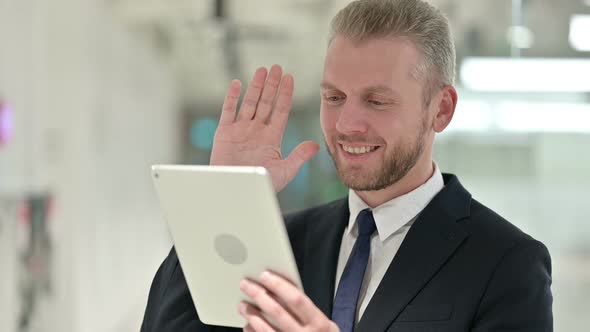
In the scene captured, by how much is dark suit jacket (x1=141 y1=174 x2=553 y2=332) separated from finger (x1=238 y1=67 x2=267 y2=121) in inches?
12.7

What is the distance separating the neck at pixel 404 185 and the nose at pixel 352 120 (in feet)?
0.52

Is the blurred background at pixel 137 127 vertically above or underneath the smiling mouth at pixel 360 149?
underneath

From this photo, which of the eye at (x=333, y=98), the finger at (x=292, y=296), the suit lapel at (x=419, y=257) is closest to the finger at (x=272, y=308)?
the finger at (x=292, y=296)

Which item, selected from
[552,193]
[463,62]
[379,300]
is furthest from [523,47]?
[379,300]

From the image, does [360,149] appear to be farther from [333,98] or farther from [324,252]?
[324,252]

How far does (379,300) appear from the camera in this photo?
148cm

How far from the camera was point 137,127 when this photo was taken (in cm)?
826

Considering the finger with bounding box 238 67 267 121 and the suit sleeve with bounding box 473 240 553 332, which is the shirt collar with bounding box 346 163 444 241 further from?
the finger with bounding box 238 67 267 121

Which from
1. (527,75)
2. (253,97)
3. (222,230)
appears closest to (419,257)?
(222,230)

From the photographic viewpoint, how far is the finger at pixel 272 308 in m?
1.27

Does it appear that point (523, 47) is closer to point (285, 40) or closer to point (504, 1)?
point (504, 1)

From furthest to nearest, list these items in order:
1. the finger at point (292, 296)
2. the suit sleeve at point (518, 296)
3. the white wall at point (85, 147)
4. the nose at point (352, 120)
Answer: the white wall at point (85, 147), the nose at point (352, 120), the suit sleeve at point (518, 296), the finger at point (292, 296)

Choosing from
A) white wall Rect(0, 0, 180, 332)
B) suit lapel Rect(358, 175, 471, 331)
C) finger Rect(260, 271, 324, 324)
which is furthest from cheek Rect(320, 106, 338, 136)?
white wall Rect(0, 0, 180, 332)

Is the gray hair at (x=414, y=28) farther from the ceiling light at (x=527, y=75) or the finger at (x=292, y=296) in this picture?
the ceiling light at (x=527, y=75)
